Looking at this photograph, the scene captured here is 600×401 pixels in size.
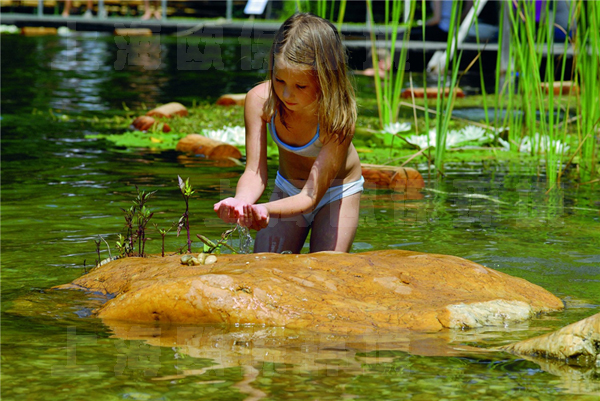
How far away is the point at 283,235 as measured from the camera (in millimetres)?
4121

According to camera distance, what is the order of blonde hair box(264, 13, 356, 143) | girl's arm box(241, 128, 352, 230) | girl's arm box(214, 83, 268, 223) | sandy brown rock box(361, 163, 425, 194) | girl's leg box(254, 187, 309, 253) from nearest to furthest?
blonde hair box(264, 13, 356, 143) < girl's arm box(241, 128, 352, 230) < girl's arm box(214, 83, 268, 223) < girl's leg box(254, 187, 309, 253) < sandy brown rock box(361, 163, 425, 194)

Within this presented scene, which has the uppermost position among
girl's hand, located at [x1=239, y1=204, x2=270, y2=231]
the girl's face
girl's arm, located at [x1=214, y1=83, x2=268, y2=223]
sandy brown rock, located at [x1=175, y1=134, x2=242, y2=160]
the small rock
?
the girl's face

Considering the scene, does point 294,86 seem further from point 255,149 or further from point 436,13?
point 436,13

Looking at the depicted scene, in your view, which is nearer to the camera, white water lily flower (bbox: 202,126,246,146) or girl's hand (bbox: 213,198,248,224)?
girl's hand (bbox: 213,198,248,224)

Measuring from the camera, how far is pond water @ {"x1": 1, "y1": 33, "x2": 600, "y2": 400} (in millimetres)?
2344

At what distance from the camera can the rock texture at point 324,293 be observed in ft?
9.58

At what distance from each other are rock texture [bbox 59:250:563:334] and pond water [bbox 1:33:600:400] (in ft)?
0.27

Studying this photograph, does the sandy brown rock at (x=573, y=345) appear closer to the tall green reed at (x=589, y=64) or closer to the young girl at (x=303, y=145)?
the young girl at (x=303, y=145)

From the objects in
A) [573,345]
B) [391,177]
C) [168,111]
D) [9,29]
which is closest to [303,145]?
[573,345]

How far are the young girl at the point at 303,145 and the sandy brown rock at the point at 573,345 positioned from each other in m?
1.18

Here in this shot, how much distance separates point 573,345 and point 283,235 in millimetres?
1851

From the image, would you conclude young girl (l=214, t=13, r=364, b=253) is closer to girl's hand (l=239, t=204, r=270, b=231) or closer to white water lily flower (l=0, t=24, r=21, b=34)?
girl's hand (l=239, t=204, r=270, b=231)

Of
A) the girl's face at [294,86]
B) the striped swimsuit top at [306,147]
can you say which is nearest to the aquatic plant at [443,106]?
the striped swimsuit top at [306,147]

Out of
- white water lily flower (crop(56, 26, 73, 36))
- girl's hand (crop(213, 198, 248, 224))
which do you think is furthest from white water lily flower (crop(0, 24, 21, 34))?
girl's hand (crop(213, 198, 248, 224))
